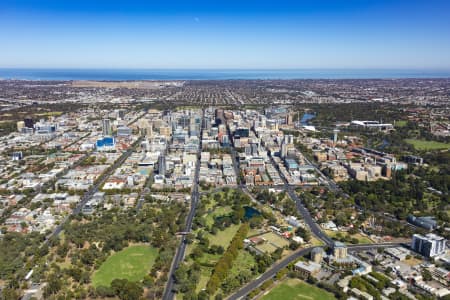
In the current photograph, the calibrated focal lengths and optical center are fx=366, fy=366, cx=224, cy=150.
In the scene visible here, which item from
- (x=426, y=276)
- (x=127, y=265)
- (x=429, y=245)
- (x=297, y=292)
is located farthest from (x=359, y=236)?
(x=127, y=265)

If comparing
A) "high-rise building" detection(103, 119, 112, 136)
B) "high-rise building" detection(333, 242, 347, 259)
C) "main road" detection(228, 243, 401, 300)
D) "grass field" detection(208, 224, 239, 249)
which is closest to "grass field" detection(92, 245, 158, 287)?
"grass field" detection(208, 224, 239, 249)

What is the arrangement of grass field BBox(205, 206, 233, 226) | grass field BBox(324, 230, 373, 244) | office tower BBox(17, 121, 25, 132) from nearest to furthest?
grass field BBox(324, 230, 373, 244) → grass field BBox(205, 206, 233, 226) → office tower BBox(17, 121, 25, 132)

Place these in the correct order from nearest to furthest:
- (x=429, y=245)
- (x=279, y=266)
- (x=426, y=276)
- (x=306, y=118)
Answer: (x=426, y=276)
(x=279, y=266)
(x=429, y=245)
(x=306, y=118)

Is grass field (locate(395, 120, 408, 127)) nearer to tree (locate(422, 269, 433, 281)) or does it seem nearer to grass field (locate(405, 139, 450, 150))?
grass field (locate(405, 139, 450, 150))

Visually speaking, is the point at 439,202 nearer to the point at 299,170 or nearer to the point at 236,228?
the point at 299,170

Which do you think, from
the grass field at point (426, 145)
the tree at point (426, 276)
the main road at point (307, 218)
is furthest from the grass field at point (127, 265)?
the grass field at point (426, 145)

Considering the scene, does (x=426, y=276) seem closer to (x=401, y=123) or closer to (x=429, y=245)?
(x=429, y=245)

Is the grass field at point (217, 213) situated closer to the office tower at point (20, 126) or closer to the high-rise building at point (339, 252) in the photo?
the high-rise building at point (339, 252)
